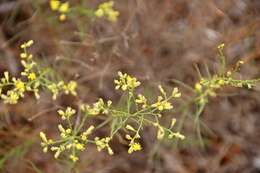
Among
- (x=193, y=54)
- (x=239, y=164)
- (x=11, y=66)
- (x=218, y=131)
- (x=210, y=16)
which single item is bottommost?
(x=239, y=164)

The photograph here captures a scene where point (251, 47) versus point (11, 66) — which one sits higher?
point (251, 47)

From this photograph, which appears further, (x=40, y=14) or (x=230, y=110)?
(x=230, y=110)

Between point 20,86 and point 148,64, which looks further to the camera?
point 148,64

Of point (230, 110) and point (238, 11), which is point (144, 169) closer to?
point (230, 110)

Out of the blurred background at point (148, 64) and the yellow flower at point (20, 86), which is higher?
the yellow flower at point (20, 86)

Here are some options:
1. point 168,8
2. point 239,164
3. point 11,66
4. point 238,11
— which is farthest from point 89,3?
point 239,164

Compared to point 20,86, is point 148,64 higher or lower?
lower

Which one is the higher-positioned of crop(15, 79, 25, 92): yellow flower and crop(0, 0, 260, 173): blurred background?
crop(15, 79, 25, 92): yellow flower

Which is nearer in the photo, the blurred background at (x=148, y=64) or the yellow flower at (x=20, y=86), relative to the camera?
the yellow flower at (x=20, y=86)
